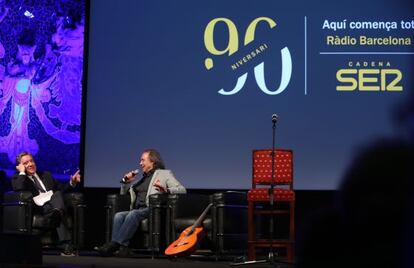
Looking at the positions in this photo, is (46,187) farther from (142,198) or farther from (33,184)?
(142,198)

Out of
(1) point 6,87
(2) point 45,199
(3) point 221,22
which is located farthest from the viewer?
(1) point 6,87

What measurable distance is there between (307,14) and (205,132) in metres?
1.52

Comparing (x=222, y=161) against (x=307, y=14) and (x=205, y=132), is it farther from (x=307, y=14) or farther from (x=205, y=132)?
(x=307, y=14)

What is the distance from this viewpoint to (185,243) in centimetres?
604

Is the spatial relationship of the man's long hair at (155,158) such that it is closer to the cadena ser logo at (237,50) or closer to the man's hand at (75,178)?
the man's hand at (75,178)

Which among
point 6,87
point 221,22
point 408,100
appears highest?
point 221,22

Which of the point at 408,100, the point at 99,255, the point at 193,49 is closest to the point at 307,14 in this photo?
the point at 193,49

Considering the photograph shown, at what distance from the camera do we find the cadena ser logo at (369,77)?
6906 millimetres

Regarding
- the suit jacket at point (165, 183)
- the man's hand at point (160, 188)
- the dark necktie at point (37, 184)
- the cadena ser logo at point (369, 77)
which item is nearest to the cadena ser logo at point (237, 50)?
the cadena ser logo at point (369, 77)

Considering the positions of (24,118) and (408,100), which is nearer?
(408,100)

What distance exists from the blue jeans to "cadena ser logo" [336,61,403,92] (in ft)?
7.32

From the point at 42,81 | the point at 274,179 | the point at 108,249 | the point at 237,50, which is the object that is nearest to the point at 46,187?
the point at 108,249

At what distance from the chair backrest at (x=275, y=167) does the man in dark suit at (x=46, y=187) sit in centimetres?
194

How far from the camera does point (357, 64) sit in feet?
22.8
